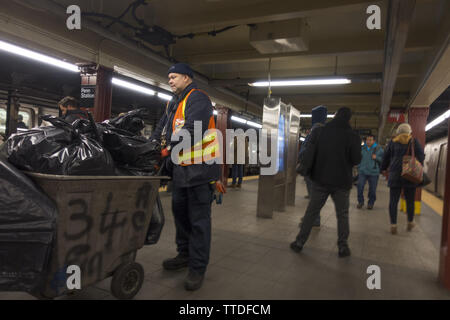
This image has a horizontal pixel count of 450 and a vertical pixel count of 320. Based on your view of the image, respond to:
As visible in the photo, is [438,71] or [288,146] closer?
[438,71]

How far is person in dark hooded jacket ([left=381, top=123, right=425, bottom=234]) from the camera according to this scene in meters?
4.34

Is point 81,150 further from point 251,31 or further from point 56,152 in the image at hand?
point 251,31

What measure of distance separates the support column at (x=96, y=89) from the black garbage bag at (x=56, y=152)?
165 inches

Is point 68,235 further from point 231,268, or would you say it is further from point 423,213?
point 423,213

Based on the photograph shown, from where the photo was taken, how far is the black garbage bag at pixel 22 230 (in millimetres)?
1446

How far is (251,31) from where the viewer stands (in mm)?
5188

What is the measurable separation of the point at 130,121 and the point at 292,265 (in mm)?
2108

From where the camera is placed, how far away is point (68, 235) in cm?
164

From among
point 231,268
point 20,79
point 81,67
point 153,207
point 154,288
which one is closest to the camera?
point 153,207

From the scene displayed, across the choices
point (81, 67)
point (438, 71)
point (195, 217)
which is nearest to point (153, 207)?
point (195, 217)

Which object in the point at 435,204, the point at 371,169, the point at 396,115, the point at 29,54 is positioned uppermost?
the point at 396,115

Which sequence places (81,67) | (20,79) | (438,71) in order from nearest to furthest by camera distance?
(438,71) → (81,67) → (20,79)

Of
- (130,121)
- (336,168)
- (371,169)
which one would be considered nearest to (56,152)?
(130,121)

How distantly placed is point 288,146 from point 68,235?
17.6 feet
